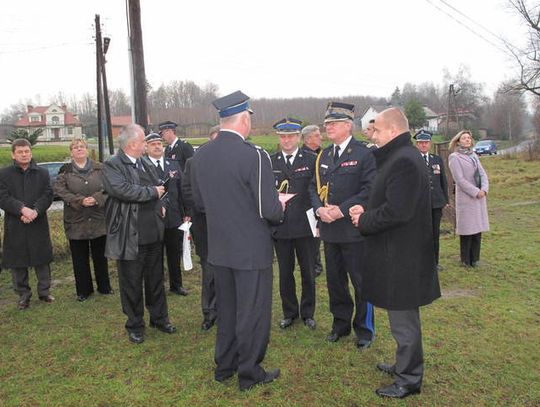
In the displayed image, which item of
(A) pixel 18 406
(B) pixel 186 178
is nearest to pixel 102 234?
(B) pixel 186 178

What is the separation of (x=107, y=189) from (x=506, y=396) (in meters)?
3.66

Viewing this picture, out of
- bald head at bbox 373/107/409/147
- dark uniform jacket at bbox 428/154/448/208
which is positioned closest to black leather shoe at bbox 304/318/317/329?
bald head at bbox 373/107/409/147

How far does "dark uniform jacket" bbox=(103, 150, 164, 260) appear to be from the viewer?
13.9ft

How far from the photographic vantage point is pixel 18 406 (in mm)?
3430

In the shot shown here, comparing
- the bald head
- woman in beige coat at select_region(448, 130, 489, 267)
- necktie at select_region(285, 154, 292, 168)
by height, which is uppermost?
the bald head

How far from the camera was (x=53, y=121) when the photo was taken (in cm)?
8019

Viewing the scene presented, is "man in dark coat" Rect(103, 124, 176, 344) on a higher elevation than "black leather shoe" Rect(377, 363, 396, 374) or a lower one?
higher

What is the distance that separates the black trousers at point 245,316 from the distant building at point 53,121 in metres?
74.1

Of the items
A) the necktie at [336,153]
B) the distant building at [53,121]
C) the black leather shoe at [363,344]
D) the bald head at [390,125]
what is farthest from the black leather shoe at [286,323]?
the distant building at [53,121]

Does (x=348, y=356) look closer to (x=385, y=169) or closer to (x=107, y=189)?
(x=385, y=169)

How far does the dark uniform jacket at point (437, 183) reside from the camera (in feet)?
21.5

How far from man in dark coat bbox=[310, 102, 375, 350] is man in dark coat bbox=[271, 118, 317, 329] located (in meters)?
0.37

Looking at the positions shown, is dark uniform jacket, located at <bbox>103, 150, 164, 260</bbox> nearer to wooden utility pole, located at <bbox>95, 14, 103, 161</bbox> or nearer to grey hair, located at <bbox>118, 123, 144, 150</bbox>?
grey hair, located at <bbox>118, 123, 144, 150</bbox>

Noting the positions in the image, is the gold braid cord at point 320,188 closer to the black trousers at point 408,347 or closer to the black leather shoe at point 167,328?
the black trousers at point 408,347
